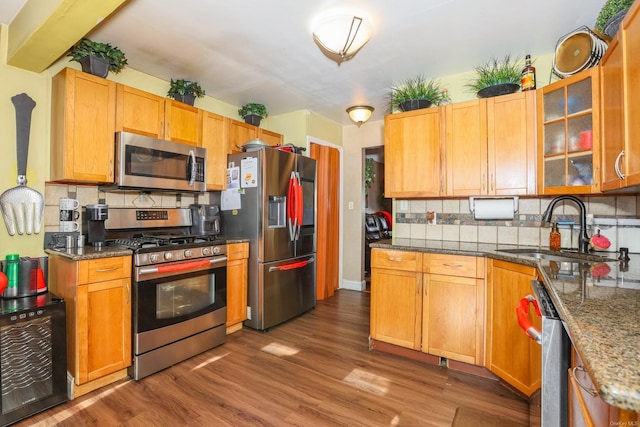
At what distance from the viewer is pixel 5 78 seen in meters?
2.19

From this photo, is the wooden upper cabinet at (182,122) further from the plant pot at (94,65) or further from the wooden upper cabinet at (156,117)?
the plant pot at (94,65)

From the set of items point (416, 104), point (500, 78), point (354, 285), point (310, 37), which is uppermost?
point (310, 37)

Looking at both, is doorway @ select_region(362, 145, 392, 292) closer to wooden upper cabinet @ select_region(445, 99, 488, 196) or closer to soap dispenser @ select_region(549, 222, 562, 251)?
wooden upper cabinet @ select_region(445, 99, 488, 196)

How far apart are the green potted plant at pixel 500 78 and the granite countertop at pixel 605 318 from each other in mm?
1471

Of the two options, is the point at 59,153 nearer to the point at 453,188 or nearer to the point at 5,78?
the point at 5,78

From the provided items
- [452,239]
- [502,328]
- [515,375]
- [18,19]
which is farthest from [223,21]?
[515,375]

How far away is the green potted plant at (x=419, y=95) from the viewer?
2750 mm

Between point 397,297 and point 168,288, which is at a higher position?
point 168,288

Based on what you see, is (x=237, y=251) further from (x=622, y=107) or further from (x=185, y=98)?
(x=622, y=107)

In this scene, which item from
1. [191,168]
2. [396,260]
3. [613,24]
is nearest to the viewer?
[613,24]

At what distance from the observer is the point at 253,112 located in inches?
145

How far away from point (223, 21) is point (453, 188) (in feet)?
7.17

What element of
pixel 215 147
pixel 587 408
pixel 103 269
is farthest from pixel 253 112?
pixel 587 408

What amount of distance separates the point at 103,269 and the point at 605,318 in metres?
2.54
